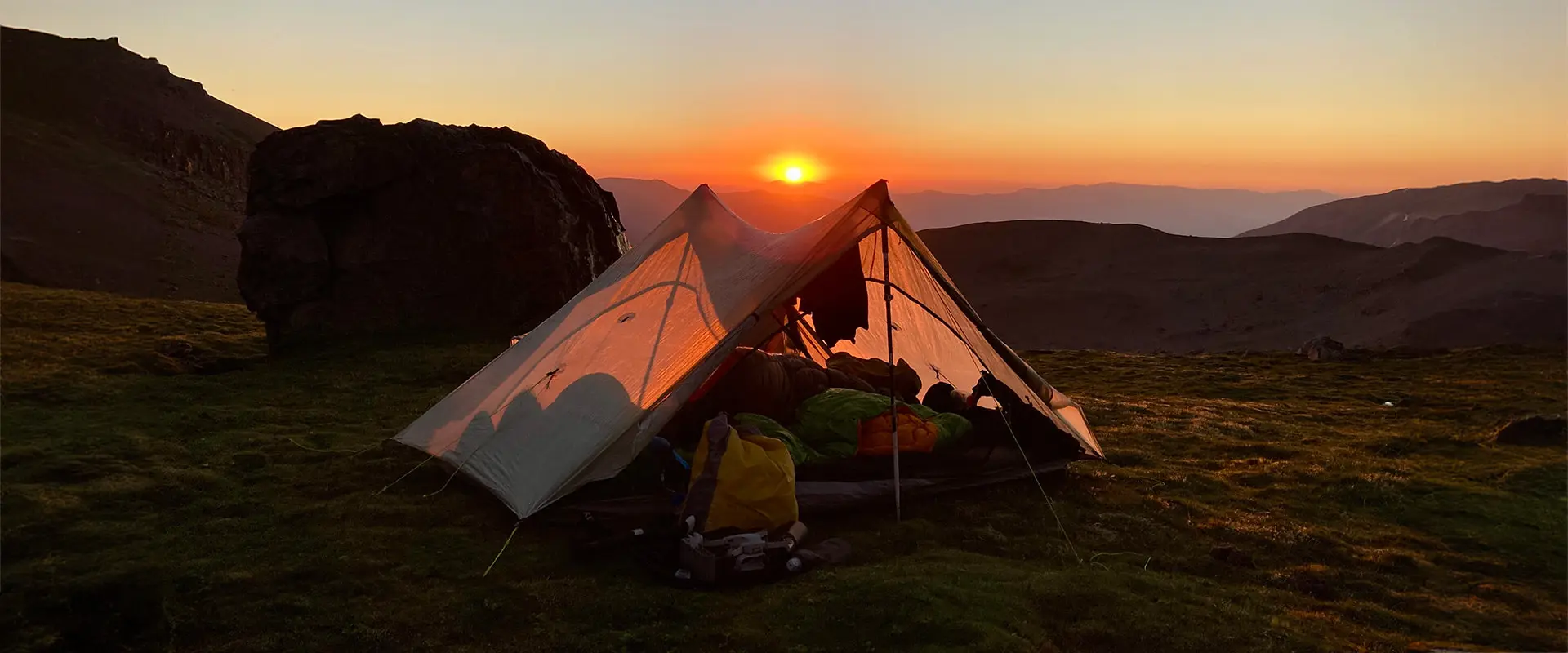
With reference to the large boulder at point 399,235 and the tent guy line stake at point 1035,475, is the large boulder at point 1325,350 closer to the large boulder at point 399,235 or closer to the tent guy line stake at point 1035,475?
the tent guy line stake at point 1035,475

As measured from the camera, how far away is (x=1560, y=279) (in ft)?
104

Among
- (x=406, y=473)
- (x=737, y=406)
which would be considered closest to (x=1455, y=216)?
(x=737, y=406)

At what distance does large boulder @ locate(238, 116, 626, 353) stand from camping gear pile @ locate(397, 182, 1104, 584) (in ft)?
29.6

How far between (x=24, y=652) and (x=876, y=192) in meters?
6.59

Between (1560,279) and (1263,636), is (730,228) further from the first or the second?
(1560,279)

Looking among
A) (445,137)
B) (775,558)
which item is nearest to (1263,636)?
(775,558)

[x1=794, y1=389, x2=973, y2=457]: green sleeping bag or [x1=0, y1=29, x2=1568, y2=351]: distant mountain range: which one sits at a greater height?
[x1=0, y1=29, x2=1568, y2=351]: distant mountain range

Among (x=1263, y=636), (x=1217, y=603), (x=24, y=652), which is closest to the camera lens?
(x=24, y=652)

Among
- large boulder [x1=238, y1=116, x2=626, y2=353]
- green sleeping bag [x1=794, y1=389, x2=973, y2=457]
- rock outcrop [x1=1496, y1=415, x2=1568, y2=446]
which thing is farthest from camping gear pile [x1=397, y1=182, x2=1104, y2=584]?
large boulder [x1=238, y1=116, x2=626, y2=353]

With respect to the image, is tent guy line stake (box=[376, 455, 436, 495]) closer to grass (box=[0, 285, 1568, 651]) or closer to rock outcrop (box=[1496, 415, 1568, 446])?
grass (box=[0, 285, 1568, 651])

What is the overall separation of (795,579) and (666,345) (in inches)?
107

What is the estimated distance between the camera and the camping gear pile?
6520mm

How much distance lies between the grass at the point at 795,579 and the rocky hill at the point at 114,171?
143 ft

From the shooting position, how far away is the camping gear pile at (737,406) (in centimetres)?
652
